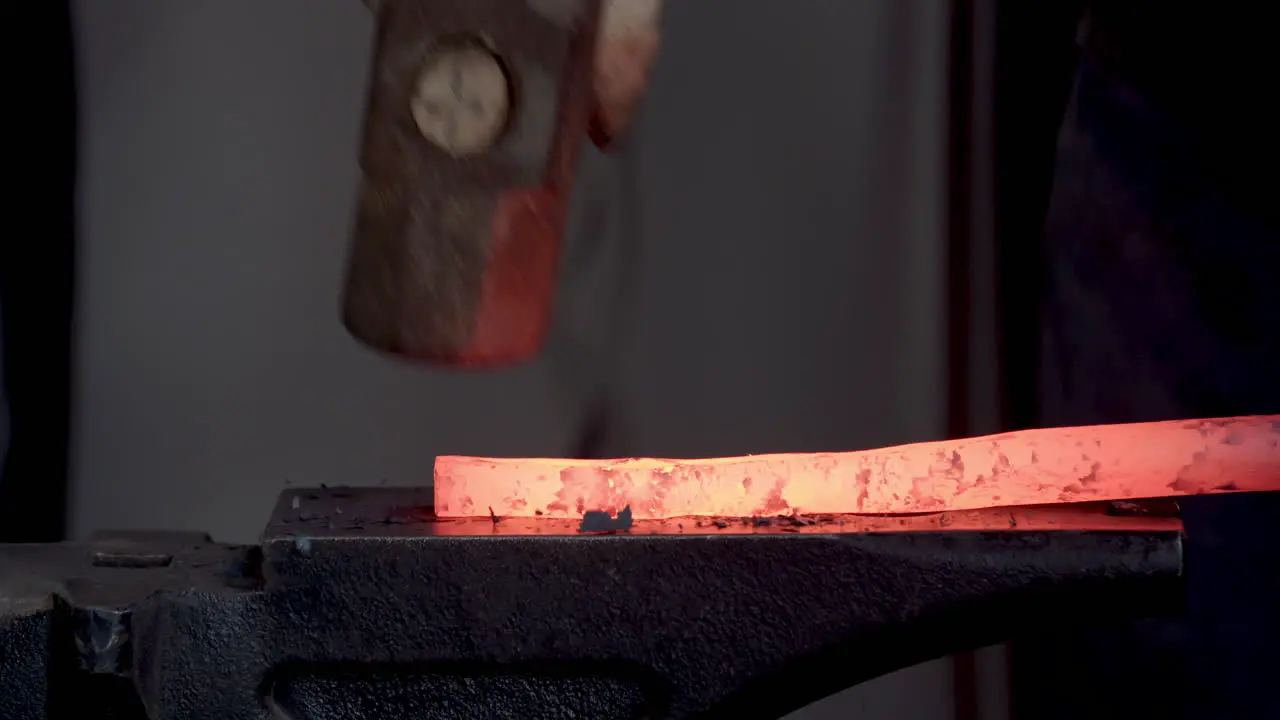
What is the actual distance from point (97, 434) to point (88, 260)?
0.51 ft

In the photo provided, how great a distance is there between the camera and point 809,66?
1048 mm

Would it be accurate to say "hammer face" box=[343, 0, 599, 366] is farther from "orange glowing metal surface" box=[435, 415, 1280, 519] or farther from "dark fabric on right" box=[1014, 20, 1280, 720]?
"dark fabric on right" box=[1014, 20, 1280, 720]

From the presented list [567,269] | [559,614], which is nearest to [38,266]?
[567,269]

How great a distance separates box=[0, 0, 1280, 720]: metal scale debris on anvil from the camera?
1.84 feet

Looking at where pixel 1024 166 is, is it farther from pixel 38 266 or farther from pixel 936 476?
pixel 38 266

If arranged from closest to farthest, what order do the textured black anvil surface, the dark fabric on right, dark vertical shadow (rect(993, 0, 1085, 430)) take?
the textured black anvil surface, the dark fabric on right, dark vertical shadow (rect(993, 0, 1085, 430))

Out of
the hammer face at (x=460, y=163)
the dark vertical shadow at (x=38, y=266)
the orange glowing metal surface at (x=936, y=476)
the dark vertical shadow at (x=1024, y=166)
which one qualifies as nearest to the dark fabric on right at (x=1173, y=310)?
the dark vertical shadow at (x=1024, y=166)

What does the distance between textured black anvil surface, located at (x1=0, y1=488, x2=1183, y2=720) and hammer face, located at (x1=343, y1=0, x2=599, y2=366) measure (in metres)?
0.12

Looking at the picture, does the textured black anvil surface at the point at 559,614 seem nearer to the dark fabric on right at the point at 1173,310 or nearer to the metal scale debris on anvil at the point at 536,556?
the metal scale debris on anvil at the point at 536,556

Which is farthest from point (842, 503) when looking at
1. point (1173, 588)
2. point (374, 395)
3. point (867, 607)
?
point (374, 395)

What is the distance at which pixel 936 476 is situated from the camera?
60cm

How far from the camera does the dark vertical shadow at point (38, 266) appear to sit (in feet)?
3.33

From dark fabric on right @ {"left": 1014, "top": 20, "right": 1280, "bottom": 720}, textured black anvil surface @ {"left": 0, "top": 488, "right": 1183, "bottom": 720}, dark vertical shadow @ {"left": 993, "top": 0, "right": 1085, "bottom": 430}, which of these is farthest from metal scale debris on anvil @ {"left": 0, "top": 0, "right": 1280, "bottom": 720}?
dark vertical shadow @ {"left": 993, "top": 0, "right": 1085, "bottom": 430}

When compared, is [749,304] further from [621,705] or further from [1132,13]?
[621,705]
